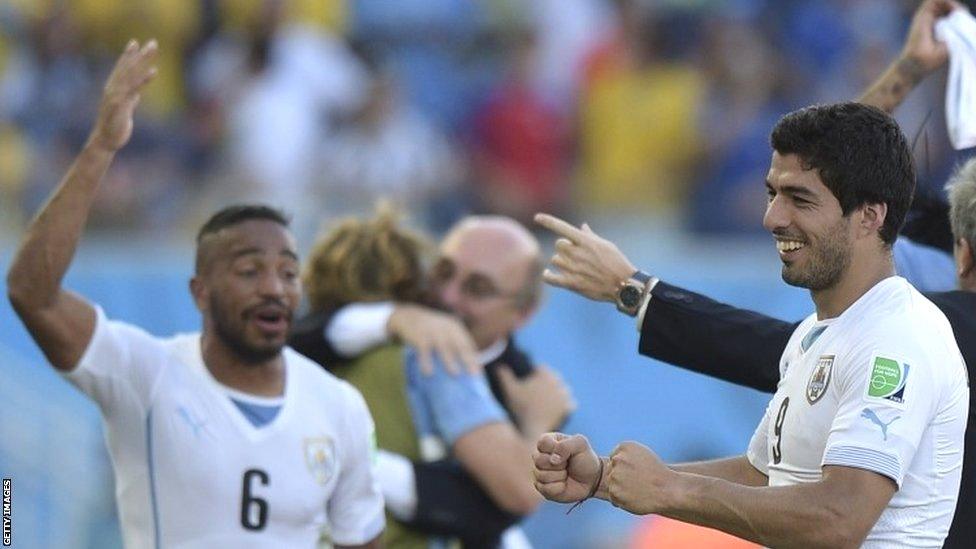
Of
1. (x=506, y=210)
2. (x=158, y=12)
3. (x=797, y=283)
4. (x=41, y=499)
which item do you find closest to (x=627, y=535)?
(x=506, y=210)

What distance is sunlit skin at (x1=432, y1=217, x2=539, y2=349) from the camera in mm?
6668

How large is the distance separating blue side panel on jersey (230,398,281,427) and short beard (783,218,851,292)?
1.92 metres

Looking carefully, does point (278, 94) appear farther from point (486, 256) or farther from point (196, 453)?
point (196, 453)

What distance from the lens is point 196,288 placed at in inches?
213

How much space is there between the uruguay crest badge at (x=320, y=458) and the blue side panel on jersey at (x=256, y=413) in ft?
0.44

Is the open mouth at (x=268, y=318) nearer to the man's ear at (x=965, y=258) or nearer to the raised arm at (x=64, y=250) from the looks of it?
the raised arm at (x=64, y=250)

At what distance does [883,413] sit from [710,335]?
4.01ft

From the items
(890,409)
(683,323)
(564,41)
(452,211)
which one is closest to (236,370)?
(683,323)

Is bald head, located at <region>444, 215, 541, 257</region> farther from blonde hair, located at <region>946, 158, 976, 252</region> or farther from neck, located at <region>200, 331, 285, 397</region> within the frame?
blonde hair, located at <region>946, 158, 976, 252</region>

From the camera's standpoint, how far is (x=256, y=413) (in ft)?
17.2

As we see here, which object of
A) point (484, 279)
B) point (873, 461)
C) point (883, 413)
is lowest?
point (873, 461)

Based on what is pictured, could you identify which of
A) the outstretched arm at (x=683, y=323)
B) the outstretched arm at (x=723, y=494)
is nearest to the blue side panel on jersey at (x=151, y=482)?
the outstretched arm at (x=683, y=323)

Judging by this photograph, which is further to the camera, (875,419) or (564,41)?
(564,41)

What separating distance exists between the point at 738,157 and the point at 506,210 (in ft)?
5.00
